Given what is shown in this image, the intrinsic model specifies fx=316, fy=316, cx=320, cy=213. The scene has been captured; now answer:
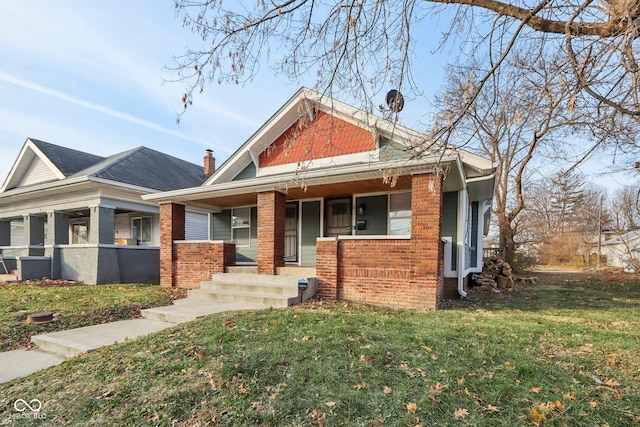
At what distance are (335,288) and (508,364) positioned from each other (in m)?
4.12

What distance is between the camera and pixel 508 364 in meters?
3.31

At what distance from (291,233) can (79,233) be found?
561 inches

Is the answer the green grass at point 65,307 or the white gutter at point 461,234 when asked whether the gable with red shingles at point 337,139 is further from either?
the green grass at point 65,307

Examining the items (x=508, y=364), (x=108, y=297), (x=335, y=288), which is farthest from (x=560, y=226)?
(x=108, y=297)

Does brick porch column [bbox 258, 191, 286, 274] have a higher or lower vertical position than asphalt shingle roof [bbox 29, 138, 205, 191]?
lower

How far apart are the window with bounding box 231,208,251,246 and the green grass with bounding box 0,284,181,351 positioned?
9.41 ft

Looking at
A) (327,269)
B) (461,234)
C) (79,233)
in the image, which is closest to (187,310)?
(327,269)

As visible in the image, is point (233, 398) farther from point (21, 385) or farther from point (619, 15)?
point (619, 15)

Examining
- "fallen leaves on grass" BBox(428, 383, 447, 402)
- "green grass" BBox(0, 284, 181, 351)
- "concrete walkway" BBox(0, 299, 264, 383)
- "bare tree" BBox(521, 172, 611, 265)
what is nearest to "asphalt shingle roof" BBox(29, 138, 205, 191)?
"green grass" BBox(0, 284, 181, 351)

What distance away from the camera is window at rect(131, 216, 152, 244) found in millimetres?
14453

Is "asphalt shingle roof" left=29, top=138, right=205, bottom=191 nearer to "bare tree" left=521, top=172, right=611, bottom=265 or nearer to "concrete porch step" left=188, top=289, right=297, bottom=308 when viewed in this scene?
"concrete porch step" left=188, top=289, right=297, bottom=308

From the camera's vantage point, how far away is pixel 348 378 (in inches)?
120

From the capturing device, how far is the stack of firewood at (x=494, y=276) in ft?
36.3

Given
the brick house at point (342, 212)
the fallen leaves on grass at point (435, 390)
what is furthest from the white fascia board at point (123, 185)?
the fallen leaves on grass at point (435, 390)
